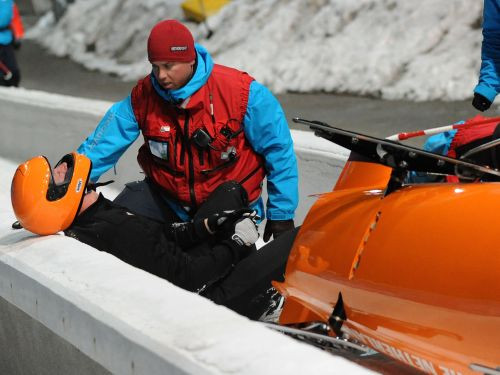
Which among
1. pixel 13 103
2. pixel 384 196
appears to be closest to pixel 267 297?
pixel 384 196

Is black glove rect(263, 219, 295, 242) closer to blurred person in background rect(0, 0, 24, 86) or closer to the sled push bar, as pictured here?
the sled push bar

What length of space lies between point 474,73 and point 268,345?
26.5 feet

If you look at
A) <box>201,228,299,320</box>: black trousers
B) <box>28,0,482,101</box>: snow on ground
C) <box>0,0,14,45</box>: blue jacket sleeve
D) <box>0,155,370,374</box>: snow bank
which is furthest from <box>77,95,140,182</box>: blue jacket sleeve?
<box>0,0,14,45</box>: blue jacket sleeve

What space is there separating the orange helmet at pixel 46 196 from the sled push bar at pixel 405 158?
46.0 inches

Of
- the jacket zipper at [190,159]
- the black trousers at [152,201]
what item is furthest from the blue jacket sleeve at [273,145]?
the jacket zipper at [190,159]

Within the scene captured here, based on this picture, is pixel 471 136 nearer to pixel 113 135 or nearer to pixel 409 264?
pixel 409 264

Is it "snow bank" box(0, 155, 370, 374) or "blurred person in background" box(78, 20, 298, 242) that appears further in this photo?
"blurred person in background" box(78, 20, 298, 242)

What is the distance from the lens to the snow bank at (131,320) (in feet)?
6.81

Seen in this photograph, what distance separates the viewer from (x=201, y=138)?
163 inches

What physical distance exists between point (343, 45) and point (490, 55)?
677 cm

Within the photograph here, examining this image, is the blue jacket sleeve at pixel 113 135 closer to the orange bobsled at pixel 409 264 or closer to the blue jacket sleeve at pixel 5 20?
the orange bobsled at pixel 409 264

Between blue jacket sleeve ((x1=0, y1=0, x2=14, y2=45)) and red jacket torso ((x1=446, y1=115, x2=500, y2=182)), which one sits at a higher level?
blue jacket sleeve ((x1=0, y1=0, x2=14, y2=45))

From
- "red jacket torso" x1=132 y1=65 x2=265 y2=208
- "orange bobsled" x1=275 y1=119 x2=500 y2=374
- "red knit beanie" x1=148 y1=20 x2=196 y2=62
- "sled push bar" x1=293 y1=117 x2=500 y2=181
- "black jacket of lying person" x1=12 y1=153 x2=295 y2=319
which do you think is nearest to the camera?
"orange bobsled" x1=275 y1=119 x2=500 y2=374

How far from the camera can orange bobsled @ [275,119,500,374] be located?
2.43 meters
